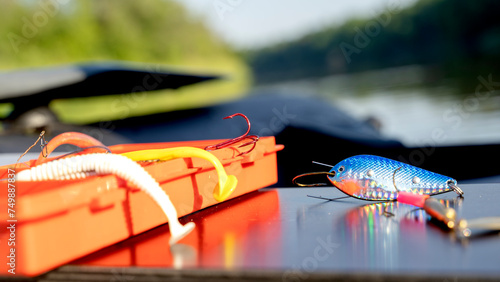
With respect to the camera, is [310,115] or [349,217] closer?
[349,217]

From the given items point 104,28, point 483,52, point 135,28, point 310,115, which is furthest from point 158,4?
point 310,115

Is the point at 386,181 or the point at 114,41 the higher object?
the point at 114,41

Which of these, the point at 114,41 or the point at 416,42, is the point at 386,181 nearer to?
the point at 114,41

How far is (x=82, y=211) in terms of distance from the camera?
521 millimetres

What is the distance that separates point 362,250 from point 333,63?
22.3 m

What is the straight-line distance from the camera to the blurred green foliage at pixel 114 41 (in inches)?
389

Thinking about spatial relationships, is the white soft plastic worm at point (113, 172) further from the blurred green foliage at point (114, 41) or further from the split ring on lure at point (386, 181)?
the blurred green foliage at point (114, 41)

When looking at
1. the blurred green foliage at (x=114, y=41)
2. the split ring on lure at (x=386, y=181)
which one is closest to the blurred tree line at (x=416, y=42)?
the blurred green foliage at (x=114, y=41)

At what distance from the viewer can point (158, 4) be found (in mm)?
18516

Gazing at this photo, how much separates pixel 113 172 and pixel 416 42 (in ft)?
63.1

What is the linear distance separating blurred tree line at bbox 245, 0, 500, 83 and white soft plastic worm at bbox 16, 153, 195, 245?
13.9 m

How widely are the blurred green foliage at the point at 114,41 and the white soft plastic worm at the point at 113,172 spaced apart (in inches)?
240

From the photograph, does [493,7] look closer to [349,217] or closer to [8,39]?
[8,39]

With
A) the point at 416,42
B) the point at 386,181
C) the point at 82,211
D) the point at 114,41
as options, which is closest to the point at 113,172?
the point at 82,211
